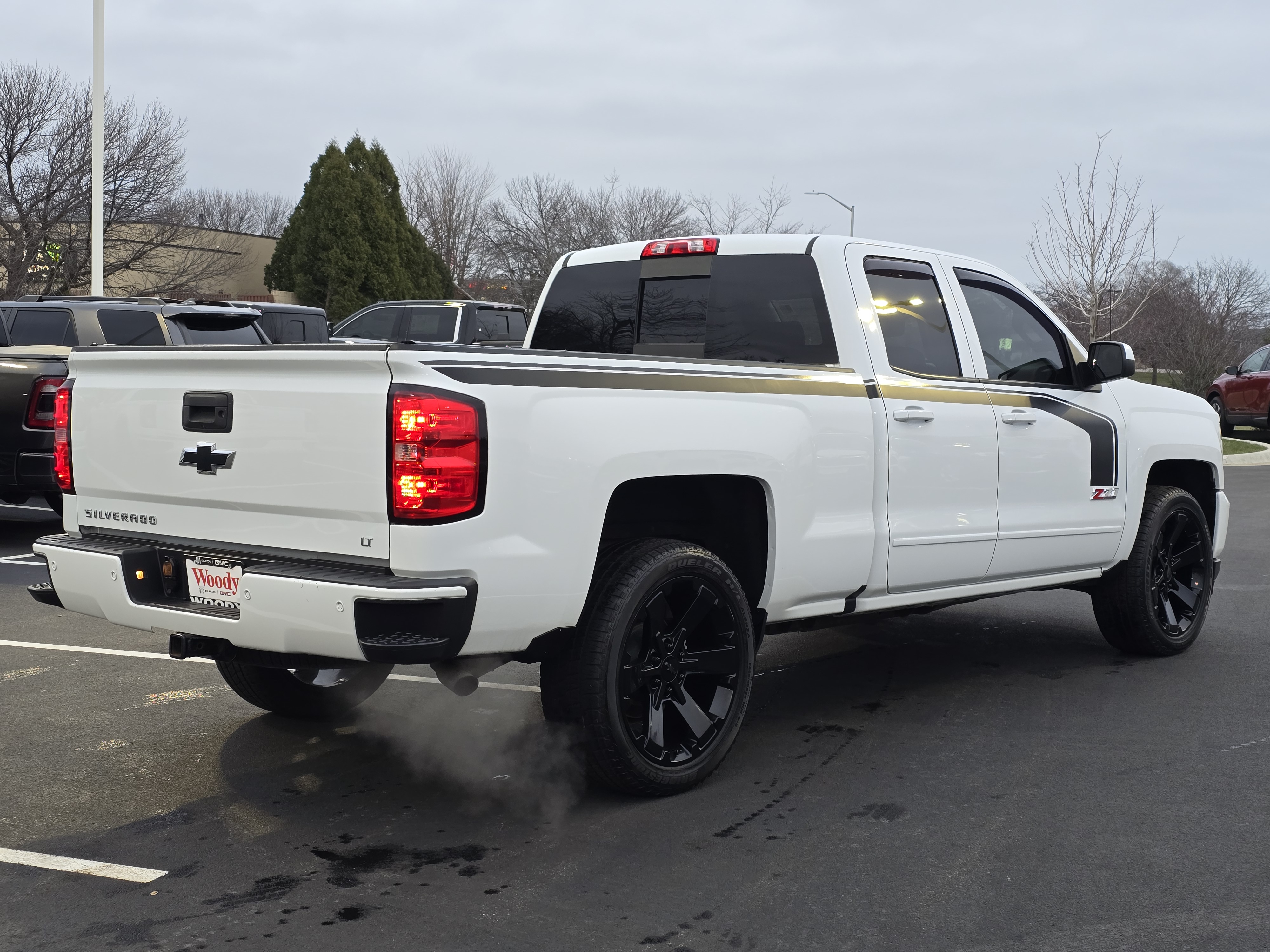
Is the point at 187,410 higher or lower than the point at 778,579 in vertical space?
higher

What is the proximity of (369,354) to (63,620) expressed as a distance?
185 inches

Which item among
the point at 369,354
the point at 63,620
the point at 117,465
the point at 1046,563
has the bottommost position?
the point at 63,620

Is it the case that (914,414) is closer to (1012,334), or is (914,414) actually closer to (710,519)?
(710,519)

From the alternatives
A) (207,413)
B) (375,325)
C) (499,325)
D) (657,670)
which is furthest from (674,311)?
(375,325)

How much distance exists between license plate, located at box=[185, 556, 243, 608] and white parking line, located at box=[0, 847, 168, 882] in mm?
820

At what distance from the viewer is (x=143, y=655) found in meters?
6.67

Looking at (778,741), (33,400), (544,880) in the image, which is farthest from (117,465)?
(33,400)

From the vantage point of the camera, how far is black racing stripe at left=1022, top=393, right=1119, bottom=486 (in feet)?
20.2

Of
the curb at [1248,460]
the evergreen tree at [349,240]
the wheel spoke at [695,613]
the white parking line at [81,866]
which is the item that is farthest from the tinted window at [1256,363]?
the evergreen tree at [349,240]

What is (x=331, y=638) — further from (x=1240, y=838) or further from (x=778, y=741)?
(x=1240, y=838)

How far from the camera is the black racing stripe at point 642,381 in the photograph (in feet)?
12.5

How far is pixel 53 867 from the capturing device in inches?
151

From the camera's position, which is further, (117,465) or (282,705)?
(282,705)

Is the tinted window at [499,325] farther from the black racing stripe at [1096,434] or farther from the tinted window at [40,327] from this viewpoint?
the black racing stripe at [1096,434]
